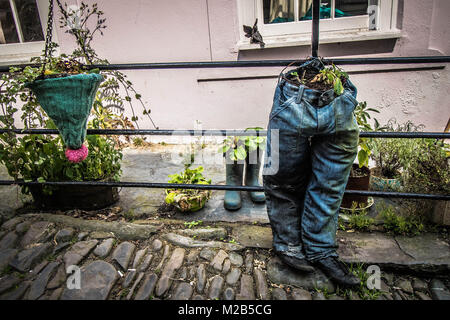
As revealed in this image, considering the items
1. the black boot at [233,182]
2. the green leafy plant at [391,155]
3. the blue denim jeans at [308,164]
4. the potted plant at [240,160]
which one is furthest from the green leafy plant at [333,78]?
the green leafy plant at [391,155]

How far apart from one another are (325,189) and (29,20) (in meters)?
4.63

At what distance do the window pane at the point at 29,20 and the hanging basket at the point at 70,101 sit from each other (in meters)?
3.46

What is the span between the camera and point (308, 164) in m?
1.52

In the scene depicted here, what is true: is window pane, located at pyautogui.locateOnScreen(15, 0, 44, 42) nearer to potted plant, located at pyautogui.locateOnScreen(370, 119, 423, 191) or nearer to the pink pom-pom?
the pink pom-pom

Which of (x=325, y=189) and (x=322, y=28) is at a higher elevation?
(x=322, y=28)

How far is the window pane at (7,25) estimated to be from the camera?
403cm

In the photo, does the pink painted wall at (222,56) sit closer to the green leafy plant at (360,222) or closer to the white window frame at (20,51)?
the white window frame at (20,51)

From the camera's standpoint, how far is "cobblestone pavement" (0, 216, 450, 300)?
4.88 feet

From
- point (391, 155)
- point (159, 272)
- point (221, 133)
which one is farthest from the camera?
point (391, 155)

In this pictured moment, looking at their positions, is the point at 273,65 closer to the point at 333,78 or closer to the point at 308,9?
the point at 333,78

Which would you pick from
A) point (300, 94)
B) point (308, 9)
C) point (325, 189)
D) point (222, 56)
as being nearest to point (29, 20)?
point (222, 56)

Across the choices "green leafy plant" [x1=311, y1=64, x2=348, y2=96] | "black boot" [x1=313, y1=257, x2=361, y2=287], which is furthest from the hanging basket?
"black boot" [x1=313, y1=257, x2=361, y2=287]
